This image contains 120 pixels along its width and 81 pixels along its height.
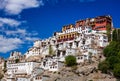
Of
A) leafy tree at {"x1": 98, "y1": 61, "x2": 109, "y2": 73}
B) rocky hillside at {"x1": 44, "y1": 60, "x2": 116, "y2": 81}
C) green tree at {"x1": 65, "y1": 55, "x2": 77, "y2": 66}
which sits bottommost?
rocky hillside at {"x1": 44, "y1": 60, "x2": 116, "y2": 81}

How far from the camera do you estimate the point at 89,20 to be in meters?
117

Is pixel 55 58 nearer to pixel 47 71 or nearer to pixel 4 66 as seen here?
pixel 47 71

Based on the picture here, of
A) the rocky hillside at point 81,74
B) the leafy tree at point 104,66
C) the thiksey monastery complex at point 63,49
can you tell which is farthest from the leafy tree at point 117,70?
the thiksey monastery complex at point 63,49

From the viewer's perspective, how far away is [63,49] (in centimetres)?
10638

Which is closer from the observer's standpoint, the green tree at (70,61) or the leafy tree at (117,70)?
the leafy tree at (117,70)

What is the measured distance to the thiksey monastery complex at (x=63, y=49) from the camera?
98.9 m

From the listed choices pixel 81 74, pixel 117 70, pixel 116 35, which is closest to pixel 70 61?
pixel 81 74

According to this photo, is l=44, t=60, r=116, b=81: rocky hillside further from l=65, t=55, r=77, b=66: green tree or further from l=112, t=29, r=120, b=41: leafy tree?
l=112, t=29, r=120, b=41: leafy tree

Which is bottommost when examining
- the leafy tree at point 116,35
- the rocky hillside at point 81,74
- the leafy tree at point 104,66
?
the rocky hillside at point 81,74

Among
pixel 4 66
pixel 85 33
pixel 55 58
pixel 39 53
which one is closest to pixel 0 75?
pixel 4 66

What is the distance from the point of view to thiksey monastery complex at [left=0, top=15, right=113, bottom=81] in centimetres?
9886

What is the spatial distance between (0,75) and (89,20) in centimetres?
3926

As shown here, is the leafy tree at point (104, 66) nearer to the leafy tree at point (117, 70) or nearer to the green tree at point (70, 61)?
the leafy tree at point (117, 70)

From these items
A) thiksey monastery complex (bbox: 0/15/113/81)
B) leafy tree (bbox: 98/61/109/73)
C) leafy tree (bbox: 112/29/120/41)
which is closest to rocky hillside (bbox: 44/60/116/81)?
leafy tree (bbox: 98/61/109/73)
